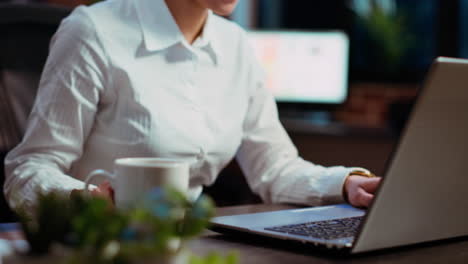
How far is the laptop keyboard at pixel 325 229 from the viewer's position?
0.86 meters

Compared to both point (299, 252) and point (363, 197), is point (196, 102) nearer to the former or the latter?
point (363, 197)

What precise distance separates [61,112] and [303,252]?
551 mm

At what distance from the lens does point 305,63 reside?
325 centimetres

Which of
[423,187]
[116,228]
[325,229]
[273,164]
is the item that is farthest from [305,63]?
[116,228]

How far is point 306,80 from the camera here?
10.6 feet

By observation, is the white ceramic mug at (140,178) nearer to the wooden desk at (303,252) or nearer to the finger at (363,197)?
the wooden desk at (303,252)

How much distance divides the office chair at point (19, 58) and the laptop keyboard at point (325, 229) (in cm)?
78

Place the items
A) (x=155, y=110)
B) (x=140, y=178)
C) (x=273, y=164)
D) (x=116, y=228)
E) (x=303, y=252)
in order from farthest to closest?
(x=273, y=164) → (x=155, y=110) → (x=303, y=252) → (x=140, y=178) → (x=116, y=228)

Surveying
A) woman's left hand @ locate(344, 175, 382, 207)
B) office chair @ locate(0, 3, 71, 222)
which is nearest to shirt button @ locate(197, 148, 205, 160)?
woman's left hand @ locate(344, 175, 382, 207)

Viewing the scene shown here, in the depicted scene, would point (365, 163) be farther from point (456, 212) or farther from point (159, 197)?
point (159, 197)

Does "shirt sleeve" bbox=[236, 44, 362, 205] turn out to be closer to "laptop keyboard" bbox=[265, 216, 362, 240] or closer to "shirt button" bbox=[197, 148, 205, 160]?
"shirt button" bbox=[197, 148, 205, 160]

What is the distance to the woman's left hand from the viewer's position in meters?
1.15

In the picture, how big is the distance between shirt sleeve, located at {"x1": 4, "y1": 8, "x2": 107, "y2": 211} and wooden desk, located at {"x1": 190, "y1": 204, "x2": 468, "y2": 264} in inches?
14.0

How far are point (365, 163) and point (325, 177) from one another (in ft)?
5.74
